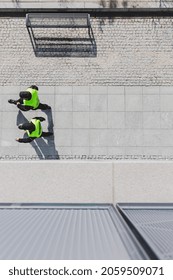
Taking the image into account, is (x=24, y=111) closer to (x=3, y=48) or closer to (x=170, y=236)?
(x=3, y=48)

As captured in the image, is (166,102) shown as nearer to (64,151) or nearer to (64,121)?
(64,121)

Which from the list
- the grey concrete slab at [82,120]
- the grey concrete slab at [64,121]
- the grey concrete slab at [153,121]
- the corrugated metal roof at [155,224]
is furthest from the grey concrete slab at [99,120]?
the corrugated metal roof at [155,224]

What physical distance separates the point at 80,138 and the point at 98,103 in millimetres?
1404

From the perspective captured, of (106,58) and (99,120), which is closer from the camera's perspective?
(99,120)

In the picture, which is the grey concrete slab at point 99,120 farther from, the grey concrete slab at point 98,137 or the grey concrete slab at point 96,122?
the grey concrete slab at point 98,137

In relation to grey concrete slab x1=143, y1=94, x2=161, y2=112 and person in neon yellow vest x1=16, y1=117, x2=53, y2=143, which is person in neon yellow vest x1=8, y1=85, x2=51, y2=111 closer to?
person in neon yellow vest x1=16, y1=117, x2=53, y2=143

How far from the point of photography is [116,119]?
1132 centimetres

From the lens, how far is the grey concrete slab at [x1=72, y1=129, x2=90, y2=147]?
11266mm

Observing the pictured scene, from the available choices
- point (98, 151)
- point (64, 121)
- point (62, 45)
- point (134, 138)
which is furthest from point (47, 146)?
point (62, 45)

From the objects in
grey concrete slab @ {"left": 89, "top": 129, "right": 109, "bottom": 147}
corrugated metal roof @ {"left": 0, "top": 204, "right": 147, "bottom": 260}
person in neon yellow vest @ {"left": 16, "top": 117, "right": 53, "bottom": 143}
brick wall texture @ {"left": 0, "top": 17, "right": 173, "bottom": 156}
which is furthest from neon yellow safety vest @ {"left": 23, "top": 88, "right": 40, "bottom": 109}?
corrugated metal roof @ {"left": 0, "top": 204, "right": 147, "bottom": 260}

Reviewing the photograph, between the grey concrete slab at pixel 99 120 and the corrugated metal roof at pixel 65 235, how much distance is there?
5734 mm

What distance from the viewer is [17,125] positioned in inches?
448

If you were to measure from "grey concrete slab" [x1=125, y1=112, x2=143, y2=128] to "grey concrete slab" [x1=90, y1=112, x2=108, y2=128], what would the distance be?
748 mm

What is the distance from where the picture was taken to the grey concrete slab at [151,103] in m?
11.4
